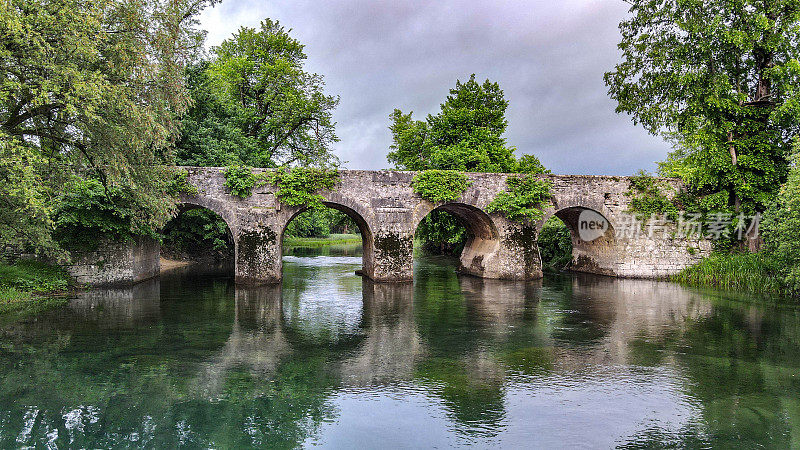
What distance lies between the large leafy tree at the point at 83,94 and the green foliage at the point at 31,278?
8.25ft

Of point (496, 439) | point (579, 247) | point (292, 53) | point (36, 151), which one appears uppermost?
point (292, 53)

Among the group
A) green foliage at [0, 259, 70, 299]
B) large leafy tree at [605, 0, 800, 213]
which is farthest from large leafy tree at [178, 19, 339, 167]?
large leafy tree at [605, 0, 800, 213]

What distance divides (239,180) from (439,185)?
697 centimetres

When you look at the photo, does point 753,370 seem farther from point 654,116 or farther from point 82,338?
point 654,116

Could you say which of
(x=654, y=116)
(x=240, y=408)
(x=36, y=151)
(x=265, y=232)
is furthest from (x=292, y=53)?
(x=240, y=408)

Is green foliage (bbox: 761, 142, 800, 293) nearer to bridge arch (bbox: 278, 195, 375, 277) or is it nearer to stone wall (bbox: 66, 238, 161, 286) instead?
bridge arch (bbox: 278, 195, 375, 277)

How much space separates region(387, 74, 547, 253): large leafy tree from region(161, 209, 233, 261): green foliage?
11.0 metres

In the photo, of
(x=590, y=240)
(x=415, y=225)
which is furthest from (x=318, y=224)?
(x=415, y=225)

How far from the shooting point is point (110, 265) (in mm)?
16531

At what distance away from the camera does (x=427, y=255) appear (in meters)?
35.2

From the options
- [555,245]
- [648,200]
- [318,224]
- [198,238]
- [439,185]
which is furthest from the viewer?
[318,224]

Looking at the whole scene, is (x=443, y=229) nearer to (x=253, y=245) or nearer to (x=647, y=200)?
(x=647, y=200)

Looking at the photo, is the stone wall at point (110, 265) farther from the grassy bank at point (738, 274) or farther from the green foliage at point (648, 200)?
the grassy bank at point (738, 274)

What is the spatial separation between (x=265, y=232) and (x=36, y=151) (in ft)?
22.0
